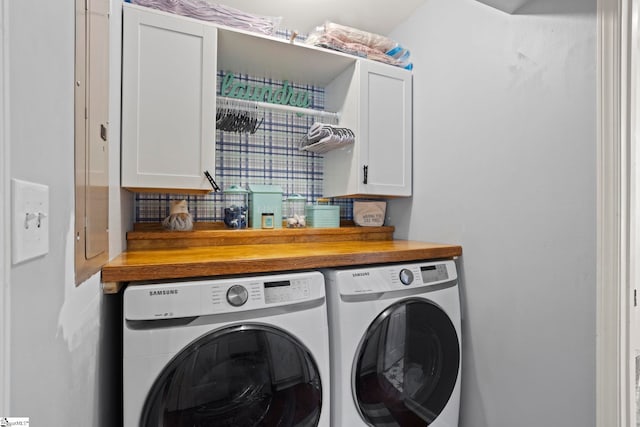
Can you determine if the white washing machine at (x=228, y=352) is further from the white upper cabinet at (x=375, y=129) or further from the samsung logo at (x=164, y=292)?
the white upper cabinet at (x=375, y=129)

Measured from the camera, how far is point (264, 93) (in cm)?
196

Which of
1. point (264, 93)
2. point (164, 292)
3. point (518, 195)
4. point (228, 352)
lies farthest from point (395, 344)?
point (264, 93)

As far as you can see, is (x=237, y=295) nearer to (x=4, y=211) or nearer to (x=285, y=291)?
(x=285, y=291)

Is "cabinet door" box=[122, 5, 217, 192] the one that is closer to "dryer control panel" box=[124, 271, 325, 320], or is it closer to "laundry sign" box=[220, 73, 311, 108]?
"laundry sign" box=[220, 73, 311, 108]

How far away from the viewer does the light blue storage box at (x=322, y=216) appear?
198 centimetres

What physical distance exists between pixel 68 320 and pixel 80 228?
0.65ft

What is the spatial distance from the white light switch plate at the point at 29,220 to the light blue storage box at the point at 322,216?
1506 mm

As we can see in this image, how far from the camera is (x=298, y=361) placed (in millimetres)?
1155

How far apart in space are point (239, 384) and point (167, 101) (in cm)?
117

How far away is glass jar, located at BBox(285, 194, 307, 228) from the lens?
6.43 feet

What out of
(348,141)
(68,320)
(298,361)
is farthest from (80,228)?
(348,141)

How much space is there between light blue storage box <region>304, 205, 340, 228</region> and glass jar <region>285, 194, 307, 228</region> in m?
0.05

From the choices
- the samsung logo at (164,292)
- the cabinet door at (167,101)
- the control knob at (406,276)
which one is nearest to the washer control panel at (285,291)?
the samsung logo at (164,292)

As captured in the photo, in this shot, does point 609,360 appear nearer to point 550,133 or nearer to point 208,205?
point 550,133
